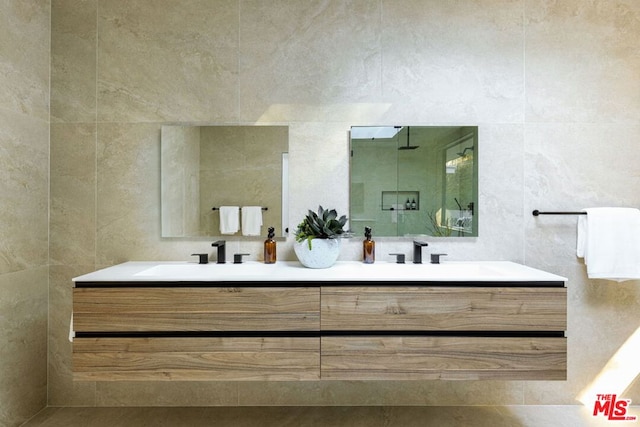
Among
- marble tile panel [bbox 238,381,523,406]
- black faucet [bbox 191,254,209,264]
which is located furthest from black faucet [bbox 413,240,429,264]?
black faucet [bbox 191,254,209,264]

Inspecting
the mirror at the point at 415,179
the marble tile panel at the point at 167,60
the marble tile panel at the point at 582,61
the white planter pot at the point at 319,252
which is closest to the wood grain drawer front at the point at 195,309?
the white planter pot at the point at 319,252

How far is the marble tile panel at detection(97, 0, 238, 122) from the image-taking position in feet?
6.91

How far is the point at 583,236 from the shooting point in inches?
80.9

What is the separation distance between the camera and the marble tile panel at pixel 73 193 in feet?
Result: 6.92

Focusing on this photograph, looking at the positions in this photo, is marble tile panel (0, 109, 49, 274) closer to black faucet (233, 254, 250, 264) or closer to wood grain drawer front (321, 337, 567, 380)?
black faucet (233, 254, 250, 264)

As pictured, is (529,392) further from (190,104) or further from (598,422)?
(190,104)

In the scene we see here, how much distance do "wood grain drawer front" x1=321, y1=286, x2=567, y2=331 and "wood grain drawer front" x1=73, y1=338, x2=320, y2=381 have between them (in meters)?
0.19

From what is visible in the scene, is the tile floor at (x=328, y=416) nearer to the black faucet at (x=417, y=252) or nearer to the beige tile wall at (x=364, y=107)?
the beige tile wall at (x=364, y=107)

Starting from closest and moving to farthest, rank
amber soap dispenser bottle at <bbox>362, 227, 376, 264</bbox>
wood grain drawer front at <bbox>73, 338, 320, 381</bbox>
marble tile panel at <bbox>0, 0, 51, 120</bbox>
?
wood grain drawer front at <bbox>73, 338, 320, 381</bbox>
marble tile panel at <bbox>0, 0, 51, 120</bbox>
amber soap dispenser bottle at <bbox>362, 227, 376, 264</bbox>

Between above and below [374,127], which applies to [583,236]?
below

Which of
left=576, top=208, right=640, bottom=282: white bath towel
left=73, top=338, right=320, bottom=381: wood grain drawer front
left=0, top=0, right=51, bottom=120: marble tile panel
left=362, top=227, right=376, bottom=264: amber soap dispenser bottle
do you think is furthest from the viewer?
left=362, top=227, right=376, bottom=264: amber soap dispenser bottle

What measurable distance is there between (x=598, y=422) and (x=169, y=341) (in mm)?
2226

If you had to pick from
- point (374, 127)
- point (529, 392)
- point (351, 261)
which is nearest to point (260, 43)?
point (374, 127)

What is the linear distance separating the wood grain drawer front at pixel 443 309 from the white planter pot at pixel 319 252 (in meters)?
0.26
